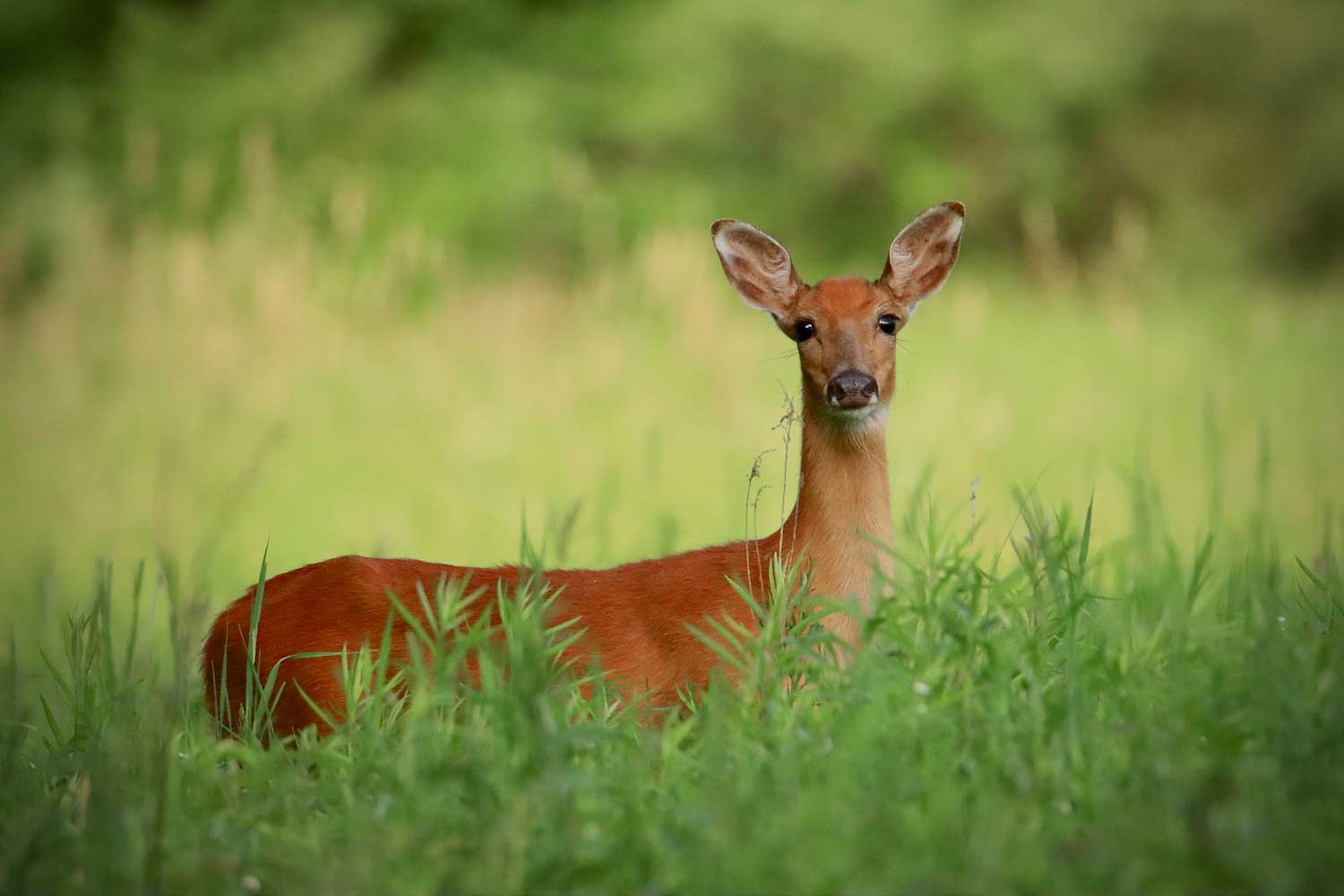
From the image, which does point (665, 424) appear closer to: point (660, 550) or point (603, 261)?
point (660, 550)

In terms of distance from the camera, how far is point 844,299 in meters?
3.74

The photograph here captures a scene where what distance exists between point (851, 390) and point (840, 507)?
0.28 metres

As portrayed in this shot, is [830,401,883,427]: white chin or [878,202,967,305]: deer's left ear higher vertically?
[878,202,967,305]: deer's left ear

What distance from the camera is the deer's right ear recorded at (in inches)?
153

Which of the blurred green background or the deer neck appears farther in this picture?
the blurred green background

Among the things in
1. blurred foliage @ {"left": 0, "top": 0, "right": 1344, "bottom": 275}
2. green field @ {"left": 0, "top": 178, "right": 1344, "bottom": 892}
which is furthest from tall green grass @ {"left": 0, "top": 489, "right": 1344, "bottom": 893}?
blurred foliage @ {"left": 0, "top": 0, "right": 1344, "bottom": 275}

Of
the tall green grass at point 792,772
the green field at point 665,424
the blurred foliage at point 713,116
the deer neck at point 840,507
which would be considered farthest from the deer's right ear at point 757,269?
the blurred foliage at point 713,116

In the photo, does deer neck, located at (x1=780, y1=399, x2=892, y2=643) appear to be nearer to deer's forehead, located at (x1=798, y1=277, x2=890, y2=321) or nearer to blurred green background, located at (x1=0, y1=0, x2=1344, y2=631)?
deer's forehead, located at (x1=798, y1=277, x2=890, y2=321)

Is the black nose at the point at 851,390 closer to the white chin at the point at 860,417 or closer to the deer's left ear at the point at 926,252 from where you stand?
the white chin at the point at 860,417

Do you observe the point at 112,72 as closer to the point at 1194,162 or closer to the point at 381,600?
the point at 1194,162

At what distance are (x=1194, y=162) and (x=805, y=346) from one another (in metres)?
13.7

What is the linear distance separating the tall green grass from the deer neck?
0.96 ft

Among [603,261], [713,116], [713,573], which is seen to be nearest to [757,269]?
[713,573]

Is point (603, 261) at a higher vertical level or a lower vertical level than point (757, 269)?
higher
